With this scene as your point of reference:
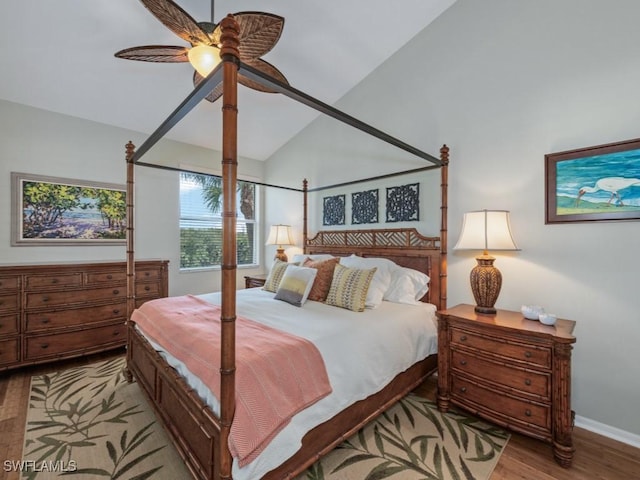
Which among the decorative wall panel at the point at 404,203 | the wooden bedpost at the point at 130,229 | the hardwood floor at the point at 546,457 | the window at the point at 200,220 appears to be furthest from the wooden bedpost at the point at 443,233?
the wooden bedpost at the point at 130,229

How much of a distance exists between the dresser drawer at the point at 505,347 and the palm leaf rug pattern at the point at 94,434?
192 centimetres

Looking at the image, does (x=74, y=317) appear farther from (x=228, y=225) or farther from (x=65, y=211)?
(x=228, y=225)

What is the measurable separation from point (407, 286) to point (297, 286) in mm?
1019

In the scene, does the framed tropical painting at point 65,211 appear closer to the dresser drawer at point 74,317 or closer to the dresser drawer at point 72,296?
the dresser drawer at point 72,296

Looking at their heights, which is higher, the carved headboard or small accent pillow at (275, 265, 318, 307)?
the carved headboard

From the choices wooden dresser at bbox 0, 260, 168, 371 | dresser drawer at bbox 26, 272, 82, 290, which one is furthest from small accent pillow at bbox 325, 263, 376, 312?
dresser drawer at bbox 26, 272, 82, 290

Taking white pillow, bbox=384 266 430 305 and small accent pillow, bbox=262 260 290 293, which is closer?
white pillow, bbox=384 266 430 305

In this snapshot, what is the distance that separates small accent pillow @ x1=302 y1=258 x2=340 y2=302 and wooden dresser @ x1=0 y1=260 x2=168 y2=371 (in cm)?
210

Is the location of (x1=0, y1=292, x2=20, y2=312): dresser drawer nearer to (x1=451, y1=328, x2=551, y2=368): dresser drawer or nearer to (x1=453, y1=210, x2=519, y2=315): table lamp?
(x1=451, y1=328, x2=551, y2=368): dresser drawer

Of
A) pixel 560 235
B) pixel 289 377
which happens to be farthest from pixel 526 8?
pixel 289 377

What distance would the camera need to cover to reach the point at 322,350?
1683 mm

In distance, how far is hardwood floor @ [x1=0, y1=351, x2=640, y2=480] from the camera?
1.64 meters

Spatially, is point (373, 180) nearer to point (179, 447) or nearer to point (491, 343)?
point (491, 343)

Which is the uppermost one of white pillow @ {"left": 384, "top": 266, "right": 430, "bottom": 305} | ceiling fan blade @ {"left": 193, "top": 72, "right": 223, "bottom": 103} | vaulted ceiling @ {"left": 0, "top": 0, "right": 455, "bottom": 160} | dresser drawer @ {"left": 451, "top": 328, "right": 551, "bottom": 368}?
vaulted ceiling @ {"left": 0, "top": 0, "right": 455, "bottom": 160}
